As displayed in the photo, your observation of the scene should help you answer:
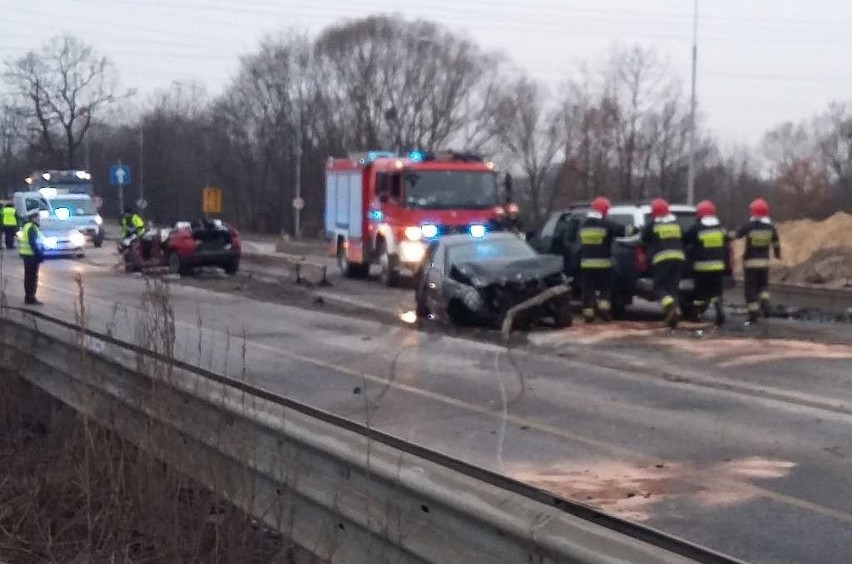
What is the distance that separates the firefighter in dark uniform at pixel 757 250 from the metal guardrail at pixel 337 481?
37.4 feet

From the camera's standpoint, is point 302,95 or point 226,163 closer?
point 302,95

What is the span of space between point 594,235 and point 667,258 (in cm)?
139

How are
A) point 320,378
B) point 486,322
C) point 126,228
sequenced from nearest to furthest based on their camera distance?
point 320,378 → point 486,322 → point 126,228

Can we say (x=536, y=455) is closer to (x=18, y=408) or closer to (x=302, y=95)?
(x=18, y=408)

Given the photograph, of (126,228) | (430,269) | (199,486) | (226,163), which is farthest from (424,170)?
(226,163)

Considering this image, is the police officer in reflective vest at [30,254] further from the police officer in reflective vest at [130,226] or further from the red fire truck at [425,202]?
the police officer in reflective vest at [130,226]

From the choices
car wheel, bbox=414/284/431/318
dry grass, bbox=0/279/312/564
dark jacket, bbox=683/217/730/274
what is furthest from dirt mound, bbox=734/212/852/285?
dry grass, bbox=0/279/312/564

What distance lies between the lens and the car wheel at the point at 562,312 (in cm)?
1723

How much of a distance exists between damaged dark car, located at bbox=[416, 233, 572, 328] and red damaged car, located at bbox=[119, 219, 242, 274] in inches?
532

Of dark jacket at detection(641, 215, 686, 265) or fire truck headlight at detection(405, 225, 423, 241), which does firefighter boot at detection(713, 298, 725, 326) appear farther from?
fire truck headlight at detection(405, 225, 423, 241)

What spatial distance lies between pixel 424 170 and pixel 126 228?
1257 centimetres

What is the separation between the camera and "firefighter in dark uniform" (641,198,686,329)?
16953mm

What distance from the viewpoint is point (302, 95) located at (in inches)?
2785

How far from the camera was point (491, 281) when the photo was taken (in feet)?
56.6
